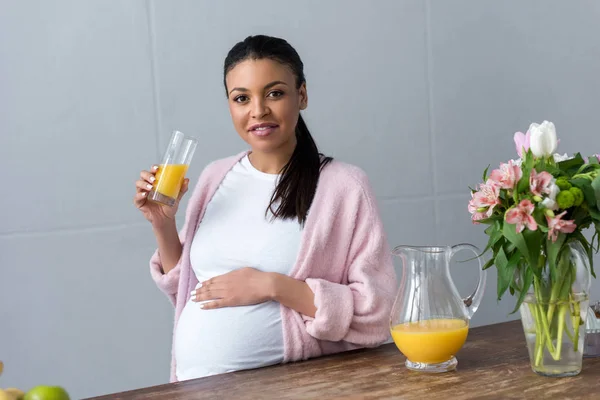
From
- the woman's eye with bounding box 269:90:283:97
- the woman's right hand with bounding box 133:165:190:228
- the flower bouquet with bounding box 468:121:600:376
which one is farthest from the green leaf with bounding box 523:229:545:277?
the woman's right hand with bounding box 133:165:190:228

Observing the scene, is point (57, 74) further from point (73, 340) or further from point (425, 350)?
point (425, 350)

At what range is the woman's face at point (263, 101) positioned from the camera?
5.98 ft

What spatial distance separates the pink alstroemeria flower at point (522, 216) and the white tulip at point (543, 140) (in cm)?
12

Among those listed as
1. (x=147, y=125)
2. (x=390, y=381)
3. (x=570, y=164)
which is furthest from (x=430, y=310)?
(x=147, y=125)

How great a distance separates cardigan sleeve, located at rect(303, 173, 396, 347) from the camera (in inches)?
67.4

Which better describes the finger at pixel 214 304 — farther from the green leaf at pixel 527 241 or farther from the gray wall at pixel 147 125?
the gray wall at pixel 147 125

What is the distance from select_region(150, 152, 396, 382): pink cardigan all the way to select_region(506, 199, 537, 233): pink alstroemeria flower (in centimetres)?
48

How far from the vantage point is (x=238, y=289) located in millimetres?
1743

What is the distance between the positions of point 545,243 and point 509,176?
137 mm

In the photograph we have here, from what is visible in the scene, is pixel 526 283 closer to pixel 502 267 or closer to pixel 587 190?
pixel 502 267

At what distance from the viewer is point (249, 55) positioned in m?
1.85

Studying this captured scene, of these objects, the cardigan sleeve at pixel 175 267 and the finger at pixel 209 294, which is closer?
the finger at pixel 209 294

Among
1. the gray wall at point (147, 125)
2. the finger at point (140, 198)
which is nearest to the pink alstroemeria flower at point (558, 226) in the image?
the finger at point (140, 198)

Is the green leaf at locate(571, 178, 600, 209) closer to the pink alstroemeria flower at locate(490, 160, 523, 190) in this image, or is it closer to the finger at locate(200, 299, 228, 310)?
the pink alstroemeria flower at locate(490, 160, 523, 190)
